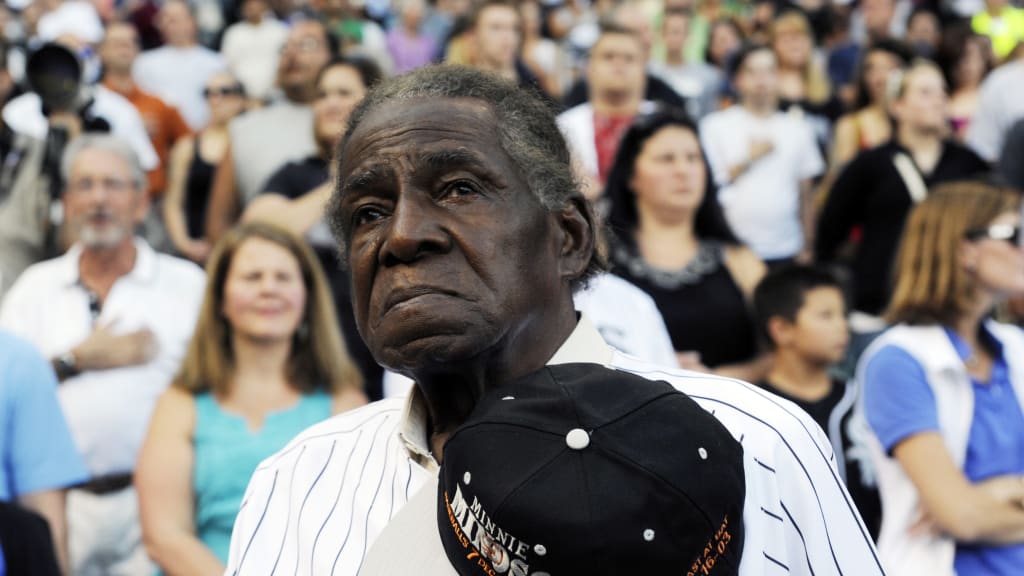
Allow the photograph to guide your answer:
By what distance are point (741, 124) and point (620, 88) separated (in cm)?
148

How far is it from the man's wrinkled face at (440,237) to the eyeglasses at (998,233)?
275 cm

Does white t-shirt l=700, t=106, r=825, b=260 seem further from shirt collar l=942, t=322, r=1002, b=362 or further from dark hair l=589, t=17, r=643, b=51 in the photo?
shirt collar l=942, t=322, r=1002, b=362

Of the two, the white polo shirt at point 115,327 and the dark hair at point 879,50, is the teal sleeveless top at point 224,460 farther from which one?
the dark hair at point 879,50

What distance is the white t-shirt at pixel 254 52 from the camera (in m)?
10.8

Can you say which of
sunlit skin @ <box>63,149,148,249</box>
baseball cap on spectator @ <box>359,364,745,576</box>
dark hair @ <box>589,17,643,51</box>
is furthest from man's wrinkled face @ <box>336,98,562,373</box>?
dark hair @ <box>589,17,643,51</box>

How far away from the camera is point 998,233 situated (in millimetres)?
4594

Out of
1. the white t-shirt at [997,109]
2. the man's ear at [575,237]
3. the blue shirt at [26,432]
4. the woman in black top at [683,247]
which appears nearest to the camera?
the man's ear at [575,237]

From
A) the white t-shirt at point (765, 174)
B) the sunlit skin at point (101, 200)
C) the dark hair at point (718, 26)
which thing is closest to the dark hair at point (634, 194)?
the white t-shirt at point (765, 174)

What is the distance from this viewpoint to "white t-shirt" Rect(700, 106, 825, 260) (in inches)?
308

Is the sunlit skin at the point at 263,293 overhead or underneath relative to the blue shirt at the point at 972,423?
overhead

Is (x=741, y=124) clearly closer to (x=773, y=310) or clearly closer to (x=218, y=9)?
(x=773, y=310)

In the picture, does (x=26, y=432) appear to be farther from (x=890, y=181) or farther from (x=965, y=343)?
(x=890, y=181)

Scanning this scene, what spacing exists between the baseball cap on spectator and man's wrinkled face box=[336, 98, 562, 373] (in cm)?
26

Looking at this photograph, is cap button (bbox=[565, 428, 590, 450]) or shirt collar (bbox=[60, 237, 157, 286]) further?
shirt collar (bbox=[60, 237, 157, 286])
